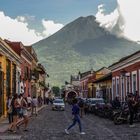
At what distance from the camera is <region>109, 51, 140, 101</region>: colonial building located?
1574 inches

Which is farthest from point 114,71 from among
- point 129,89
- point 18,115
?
point 18,115

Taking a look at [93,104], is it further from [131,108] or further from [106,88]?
[131,108]

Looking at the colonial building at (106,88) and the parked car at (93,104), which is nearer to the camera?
the parked car at (93,104)

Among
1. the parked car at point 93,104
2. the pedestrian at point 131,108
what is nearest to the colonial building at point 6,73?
the parked car at point 93,104

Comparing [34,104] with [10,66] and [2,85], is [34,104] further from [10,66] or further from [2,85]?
[2,85]

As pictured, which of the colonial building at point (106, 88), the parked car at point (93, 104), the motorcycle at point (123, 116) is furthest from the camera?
the colonial building at point (106, 88)

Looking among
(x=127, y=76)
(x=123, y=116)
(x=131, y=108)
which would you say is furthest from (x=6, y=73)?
(x=131, y=108)

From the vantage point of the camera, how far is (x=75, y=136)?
67.5 feet

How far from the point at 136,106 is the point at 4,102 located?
1199 cm

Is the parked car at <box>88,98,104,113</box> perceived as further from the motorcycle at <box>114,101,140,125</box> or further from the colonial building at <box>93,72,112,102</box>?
the motorcycle at <box>114,101,140,125</box>

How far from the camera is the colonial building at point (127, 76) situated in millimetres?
39969

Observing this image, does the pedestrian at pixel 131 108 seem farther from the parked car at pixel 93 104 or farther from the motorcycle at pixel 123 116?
the parked car at pixel 93 104

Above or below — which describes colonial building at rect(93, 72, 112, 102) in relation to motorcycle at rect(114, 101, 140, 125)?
above

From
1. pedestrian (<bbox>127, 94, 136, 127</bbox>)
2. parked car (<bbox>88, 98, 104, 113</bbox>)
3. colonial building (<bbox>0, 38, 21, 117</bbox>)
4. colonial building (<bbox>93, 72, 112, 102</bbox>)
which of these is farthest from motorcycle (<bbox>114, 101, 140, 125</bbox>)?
colonial building (<bbox>93, 72, 112, 102</bbox>)
